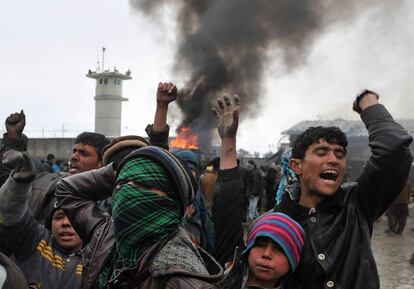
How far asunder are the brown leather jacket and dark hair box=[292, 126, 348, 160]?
872mm

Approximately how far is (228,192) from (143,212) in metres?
0.80

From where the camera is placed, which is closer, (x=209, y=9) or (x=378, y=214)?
(x=378, y=214)

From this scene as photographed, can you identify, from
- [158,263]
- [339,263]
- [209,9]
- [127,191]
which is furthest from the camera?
[209,9]

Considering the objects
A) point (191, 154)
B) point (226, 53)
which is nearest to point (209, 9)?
point (226, 53)

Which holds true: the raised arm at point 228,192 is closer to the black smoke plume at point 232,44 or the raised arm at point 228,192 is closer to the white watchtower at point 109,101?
the black smoke plume at point 232,44

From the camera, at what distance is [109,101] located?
52625 millimetres

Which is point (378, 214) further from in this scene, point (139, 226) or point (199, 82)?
point (199, 82)

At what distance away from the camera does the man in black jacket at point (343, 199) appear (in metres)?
2.14

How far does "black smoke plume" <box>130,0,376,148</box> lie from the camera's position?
78.7 ft

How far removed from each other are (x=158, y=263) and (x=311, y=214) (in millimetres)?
923

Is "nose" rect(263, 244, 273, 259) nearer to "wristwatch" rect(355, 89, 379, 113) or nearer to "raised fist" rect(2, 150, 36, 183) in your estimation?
"wristwatch" rect(355, 89, 379, 113)

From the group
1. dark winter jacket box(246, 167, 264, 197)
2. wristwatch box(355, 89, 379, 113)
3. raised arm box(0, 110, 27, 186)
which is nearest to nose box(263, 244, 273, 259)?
wristwatch box(355, 89, 379, 113)

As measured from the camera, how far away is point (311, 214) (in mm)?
2303

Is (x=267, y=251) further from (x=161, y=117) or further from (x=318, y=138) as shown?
(x=161, y=117)
